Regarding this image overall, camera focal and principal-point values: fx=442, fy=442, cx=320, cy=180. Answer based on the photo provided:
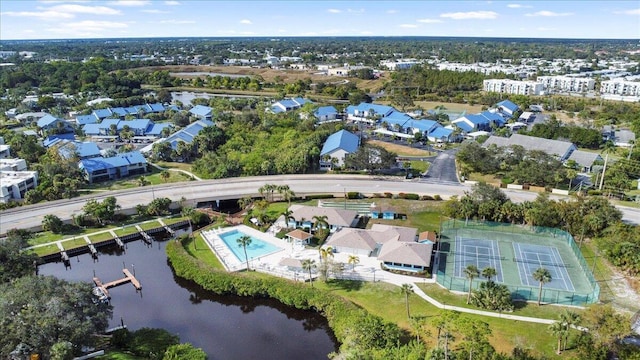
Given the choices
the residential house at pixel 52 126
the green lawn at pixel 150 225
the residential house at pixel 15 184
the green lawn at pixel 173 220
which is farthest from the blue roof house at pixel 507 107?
the residential house at pixel 52 126

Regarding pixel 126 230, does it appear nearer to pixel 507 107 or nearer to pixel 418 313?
pixel 418 313

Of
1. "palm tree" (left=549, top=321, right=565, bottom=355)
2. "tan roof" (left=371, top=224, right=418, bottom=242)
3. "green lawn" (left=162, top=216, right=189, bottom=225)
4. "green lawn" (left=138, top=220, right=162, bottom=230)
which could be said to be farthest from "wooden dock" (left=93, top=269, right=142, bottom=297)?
"palm tree" (left=549, top=321, right=565, bottom=355)

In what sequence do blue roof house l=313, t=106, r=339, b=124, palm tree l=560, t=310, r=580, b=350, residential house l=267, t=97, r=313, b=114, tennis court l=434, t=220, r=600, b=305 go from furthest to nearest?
residential house l=267, t=97, r=313, b=114 → blue roof house l=313, t=106, r=339, b=124 → tennis court l=434, t=220, r=600, b=305 → palm tree l=560, t=310, r=580, b=350

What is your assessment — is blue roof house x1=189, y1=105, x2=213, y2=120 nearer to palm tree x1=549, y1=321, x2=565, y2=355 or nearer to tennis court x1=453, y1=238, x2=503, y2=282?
tennis court x1=453, y1=238, x2=503, y2=282

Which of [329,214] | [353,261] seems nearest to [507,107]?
[329,214]

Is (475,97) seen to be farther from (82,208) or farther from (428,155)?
(82,208)

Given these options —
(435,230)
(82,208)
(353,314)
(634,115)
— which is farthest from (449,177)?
(634,115)

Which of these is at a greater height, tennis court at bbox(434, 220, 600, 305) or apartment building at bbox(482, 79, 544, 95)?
apartment building at bbox(482, 79, 544, 95)

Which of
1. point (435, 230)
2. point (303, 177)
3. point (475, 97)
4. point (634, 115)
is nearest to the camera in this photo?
point (435, 230)
